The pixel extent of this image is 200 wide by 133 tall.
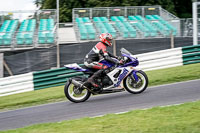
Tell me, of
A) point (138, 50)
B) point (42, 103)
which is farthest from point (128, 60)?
Answer: point (138, 50)

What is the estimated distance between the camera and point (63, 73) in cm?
1269

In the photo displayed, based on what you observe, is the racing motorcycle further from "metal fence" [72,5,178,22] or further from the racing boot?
"metal fence" [72,5,178,22]

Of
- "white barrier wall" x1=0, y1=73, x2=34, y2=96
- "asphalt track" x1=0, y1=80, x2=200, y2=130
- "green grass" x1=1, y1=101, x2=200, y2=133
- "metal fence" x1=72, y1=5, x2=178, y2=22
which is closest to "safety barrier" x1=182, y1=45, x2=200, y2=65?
"asphalt track" x1=0, y1=80, x2=200, y2=130

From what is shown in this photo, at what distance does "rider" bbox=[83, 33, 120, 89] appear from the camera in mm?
8227

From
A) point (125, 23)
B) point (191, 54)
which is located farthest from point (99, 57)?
point (125, 23)

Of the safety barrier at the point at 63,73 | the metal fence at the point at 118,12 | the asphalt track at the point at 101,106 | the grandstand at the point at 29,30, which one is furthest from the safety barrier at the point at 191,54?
the metal fence at the point at 118,12

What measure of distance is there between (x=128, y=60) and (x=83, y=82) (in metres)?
1.39

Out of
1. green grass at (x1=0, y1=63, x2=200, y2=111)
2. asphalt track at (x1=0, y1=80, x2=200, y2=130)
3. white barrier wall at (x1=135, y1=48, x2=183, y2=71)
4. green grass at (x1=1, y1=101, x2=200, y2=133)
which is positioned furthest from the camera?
white barrier wall at (x1=135, y1=48, x2=183, y2=71)

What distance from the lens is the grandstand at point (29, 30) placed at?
17.9m

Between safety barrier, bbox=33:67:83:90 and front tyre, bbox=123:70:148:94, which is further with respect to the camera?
safety barrier, bbox=33:67:83:90

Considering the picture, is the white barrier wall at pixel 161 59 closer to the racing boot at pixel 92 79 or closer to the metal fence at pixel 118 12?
the racing boot at pixel 92 79

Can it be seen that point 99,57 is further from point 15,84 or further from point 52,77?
point 15,84

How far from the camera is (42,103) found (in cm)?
940

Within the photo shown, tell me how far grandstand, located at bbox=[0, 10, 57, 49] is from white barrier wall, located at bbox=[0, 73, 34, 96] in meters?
5.70
